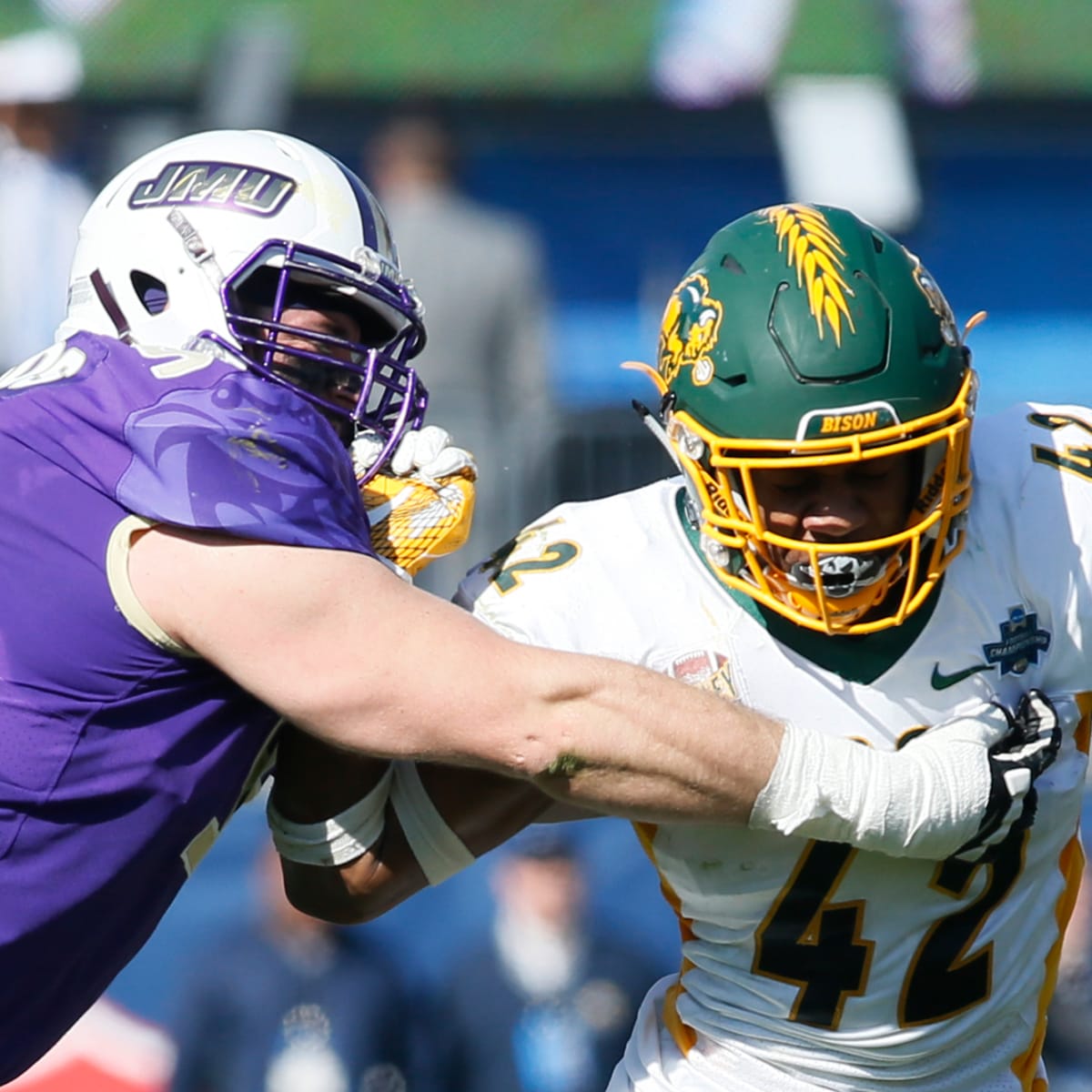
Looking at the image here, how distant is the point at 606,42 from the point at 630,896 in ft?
13.2

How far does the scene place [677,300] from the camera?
2500 mm

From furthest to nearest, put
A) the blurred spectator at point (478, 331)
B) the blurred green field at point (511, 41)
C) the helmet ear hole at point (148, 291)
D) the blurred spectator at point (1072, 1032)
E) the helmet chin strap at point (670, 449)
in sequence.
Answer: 1. the blurred green field at point (511, 41)
2. the blurred spectator at point (478, 331)
3. the blurred spectator at point (1072, 1032)
4. the helmet ear hole at point (148, 291)
5. the helmet chin strap at point (670, 449)

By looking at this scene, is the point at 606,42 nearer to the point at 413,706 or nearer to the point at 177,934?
the point at 177,934

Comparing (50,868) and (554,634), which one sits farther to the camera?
(554,634)

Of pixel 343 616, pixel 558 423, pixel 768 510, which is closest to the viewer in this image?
pixel 343 616

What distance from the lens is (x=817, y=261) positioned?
2.36 m

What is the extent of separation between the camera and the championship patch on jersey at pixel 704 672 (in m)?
2.34

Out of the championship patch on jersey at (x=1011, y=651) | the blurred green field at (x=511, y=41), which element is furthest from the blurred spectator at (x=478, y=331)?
the championship patch on jersey at (x=1011, y=651)

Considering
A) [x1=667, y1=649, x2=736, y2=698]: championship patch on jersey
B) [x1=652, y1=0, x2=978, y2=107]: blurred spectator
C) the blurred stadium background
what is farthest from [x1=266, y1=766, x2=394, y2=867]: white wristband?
[x1=652, y1=0, x2=978, y2=107]: blurred spectator

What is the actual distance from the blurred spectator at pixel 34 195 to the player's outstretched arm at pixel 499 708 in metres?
4.30

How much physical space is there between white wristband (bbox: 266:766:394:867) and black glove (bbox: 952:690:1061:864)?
78 centimetres

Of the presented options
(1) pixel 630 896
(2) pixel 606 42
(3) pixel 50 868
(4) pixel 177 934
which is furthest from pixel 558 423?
(3) pixel 50 868

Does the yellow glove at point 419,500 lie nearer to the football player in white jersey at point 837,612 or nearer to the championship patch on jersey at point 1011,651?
the football player in white jersey at point 837,612

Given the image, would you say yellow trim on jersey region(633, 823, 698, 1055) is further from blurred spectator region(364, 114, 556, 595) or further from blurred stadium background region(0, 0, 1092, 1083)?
blurred stadium background region(0, 0, 1092, 1083)
